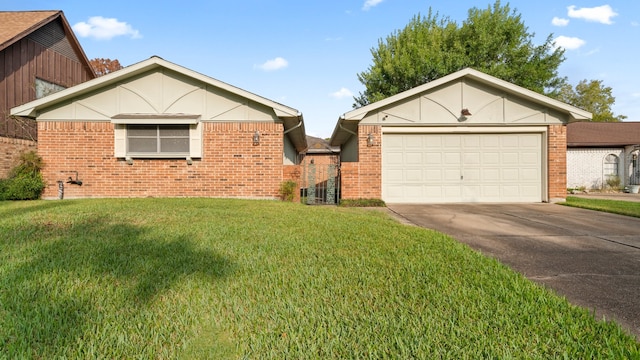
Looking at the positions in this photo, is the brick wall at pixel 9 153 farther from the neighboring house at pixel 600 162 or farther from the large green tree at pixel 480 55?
the neighboring house at pixel 600 162

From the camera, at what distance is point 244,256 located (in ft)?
10.8

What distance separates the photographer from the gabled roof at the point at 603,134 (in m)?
17.4

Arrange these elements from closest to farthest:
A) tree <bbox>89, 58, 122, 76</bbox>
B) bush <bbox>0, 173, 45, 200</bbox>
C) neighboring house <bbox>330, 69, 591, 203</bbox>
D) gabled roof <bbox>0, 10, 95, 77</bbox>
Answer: bush <bbox>0, 173, 45, 200</bbox>, neighboring house <bbox>330, 69, 591, 203</bbox>, gabled roof <bbox>0, 10, 95, 77</bbox>, tree <bbox>89, 58, 122, 76</bbox>

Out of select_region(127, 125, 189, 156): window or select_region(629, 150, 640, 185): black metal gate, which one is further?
select_region(629, 150, 640, 185): black metal gate

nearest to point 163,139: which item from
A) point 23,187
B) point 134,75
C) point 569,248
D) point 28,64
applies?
point 134,75

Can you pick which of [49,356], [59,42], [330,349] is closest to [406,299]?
[330,349]

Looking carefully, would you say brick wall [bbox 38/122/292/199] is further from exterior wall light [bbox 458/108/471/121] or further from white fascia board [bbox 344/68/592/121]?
exterior wall light [bbox 458/108/471/121]

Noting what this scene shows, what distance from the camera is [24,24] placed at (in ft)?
43.0

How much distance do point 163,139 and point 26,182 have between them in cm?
386

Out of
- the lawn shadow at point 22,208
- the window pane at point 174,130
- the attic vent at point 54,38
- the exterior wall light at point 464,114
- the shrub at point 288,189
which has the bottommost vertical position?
the lawn shadow at point 22,208

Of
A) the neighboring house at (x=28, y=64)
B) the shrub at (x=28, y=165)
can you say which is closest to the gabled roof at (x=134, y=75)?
the shrub at (x=28, y=165)

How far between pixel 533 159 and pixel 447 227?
20.8 feet

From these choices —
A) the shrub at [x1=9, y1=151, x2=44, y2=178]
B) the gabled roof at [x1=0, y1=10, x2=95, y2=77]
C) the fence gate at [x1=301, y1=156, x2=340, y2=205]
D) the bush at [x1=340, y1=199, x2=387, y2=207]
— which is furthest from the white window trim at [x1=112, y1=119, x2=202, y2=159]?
the gabled roof at [x1=0, y1=10, x2=95, y2=77]

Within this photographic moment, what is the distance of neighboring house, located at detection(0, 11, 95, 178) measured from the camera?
11789 mm
